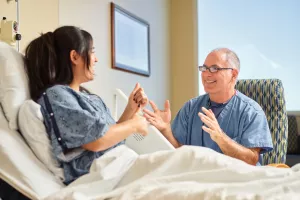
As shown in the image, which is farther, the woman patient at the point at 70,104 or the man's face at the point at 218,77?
the man's face at the point at 218,77

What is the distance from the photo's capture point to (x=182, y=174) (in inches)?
40.0

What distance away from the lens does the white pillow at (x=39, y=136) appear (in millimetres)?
1192

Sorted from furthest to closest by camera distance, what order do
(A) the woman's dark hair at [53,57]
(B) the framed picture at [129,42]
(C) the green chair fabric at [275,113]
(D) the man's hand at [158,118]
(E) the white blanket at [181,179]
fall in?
1. (B) the framed picture at [129,42]
2. (C) the green chair fabric at [275,113]
3. (D) the man's hand at [158,118]
4. (A) the woman's dark hair at [53,57]
5. (E) the white blanket at [181,179]

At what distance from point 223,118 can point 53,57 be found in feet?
3.18

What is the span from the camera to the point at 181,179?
1.00 metres

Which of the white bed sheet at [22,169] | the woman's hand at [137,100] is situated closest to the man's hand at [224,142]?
the woman's hand at [137,100]

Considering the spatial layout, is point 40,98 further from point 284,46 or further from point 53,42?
point 284,46

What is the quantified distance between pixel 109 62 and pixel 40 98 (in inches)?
62.7

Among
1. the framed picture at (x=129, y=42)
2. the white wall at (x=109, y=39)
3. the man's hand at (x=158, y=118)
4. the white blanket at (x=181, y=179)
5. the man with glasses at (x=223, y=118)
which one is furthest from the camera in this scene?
the framed picture at (x=129, y=42)

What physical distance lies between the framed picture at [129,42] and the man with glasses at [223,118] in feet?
3.41

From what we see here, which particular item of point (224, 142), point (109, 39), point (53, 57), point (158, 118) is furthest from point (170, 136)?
point (109, 39)

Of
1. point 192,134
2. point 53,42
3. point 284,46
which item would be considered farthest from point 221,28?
point 53,42

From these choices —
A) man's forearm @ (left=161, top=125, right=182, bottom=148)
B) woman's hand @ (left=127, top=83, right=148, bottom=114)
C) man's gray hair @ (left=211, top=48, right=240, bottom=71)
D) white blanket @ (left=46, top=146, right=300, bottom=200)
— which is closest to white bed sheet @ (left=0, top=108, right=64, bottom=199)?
white blanket @ (left=46, top=146, right=300, bottom=200)

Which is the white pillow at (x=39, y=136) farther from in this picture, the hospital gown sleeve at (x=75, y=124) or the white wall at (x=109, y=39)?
the white wall at (x=109, y=39)
